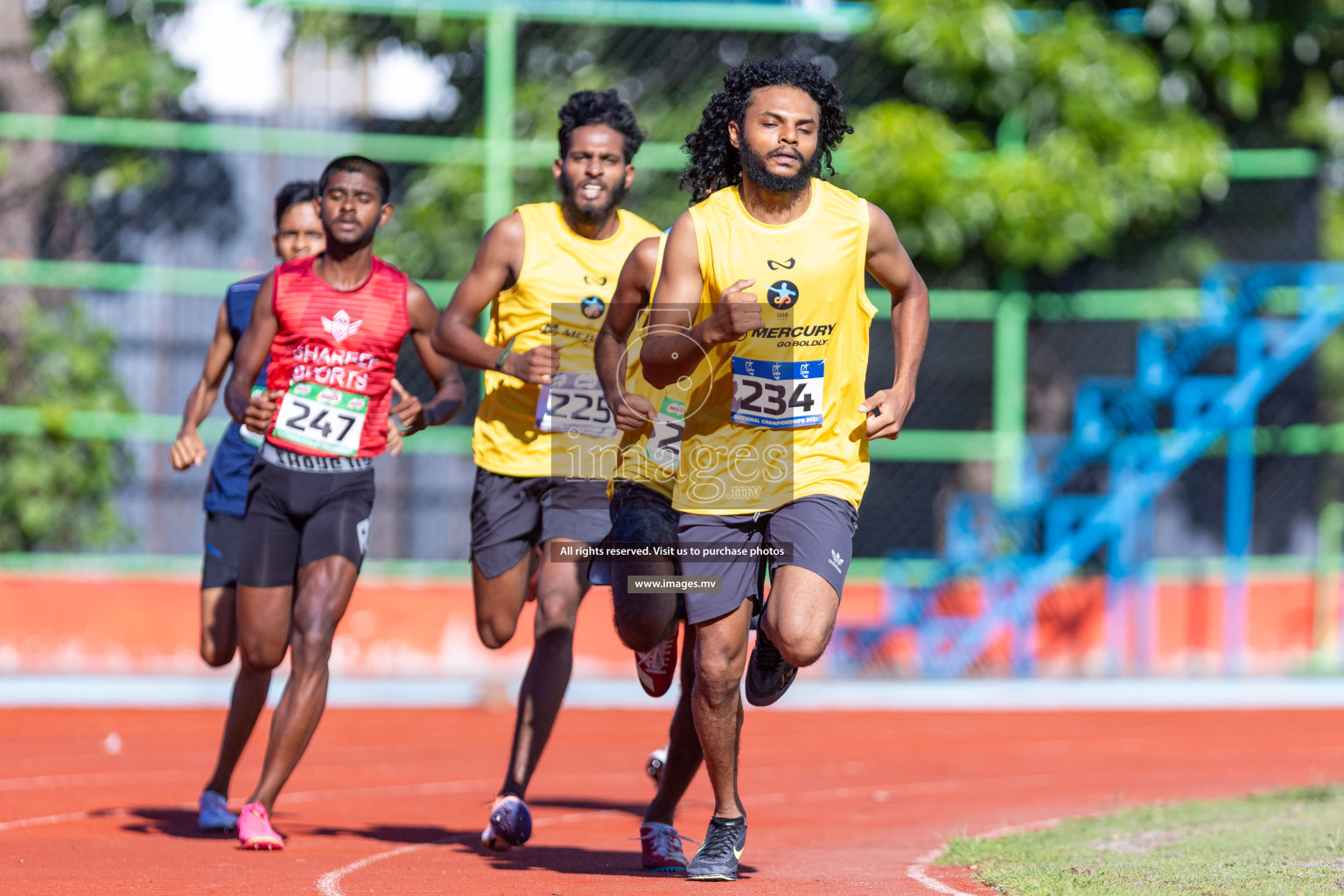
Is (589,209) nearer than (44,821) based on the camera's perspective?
Yes

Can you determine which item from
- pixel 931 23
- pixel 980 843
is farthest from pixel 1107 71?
pixel 980 843

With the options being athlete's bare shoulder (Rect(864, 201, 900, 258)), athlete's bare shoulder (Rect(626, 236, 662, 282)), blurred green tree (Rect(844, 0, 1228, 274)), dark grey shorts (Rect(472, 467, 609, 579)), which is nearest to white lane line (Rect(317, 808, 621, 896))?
dark grey shorts (Rect(472, 467, 609, 579))

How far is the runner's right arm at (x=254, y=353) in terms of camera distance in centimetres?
685

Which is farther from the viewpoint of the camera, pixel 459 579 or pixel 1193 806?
pixel 459 579

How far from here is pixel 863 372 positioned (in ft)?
19.3

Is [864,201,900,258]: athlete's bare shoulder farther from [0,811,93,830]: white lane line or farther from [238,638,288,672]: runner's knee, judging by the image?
[0,811,93,830]: white lane line

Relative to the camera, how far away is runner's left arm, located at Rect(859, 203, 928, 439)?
5.56m

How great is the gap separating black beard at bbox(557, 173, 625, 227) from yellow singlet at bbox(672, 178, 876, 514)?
1351 mm

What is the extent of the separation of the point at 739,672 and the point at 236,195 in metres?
9.55

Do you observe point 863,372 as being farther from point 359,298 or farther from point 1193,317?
point 1193,317

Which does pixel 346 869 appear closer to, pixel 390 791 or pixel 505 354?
pixel 505 354

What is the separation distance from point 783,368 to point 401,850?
8.01ft

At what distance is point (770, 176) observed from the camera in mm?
5574

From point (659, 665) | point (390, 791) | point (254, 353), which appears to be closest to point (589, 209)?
point (254, 353)
